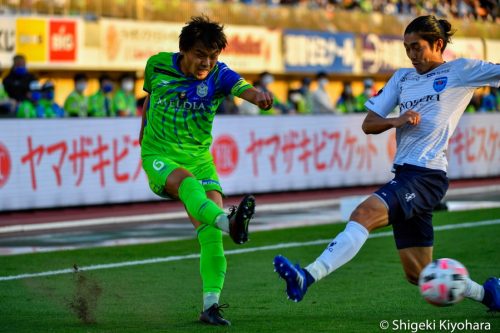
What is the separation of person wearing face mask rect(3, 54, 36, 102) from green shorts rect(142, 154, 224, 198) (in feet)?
41.4

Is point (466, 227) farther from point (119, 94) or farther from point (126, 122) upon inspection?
point (119, 94)

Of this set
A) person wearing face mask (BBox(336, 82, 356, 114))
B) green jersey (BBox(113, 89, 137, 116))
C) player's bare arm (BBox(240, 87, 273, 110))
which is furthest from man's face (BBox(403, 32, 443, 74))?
person wearing face mask (BBox(336, 82, 356, 114))

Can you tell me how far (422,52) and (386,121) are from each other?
57cm

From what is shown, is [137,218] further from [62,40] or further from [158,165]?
[158,165]

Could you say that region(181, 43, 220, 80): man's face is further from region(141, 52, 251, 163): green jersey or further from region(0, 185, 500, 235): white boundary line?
region(0, 185, 500, 235): white boundary line

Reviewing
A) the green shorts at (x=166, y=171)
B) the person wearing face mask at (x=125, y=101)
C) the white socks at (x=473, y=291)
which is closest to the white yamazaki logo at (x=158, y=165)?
the green shorts at (x=166, y=171)

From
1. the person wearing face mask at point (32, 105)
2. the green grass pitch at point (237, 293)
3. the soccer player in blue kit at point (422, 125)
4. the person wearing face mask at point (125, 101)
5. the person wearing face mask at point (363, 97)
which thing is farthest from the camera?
the person wearing face mask at point (363, 97)

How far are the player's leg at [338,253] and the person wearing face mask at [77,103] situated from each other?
13988 mm

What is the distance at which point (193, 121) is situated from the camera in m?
8.48

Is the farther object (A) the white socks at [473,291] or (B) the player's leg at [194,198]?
(A) the white socks at [473,291]

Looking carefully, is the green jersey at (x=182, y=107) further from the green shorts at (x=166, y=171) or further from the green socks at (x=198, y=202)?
the green socks at (x=198, y=202)

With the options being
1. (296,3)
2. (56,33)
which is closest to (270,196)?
(56,33)

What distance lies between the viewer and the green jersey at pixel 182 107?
843 centimetres

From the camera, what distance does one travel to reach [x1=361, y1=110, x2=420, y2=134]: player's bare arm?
25.2ft
